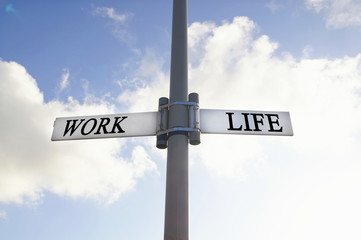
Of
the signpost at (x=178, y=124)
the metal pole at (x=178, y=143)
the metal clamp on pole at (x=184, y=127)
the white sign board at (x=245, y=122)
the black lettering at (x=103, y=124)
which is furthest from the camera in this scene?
the black lettering at (x=103, y=124)

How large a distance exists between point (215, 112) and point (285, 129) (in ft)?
2.20

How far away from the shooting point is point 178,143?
273cm

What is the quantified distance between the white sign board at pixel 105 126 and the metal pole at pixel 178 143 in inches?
10.7

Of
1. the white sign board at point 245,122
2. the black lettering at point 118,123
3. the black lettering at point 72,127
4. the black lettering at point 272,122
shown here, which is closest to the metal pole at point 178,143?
the white sign board at point 245,122

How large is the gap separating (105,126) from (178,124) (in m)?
0.77

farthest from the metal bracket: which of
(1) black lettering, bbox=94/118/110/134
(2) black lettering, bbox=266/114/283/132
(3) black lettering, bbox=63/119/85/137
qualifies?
(3) black lettering, bbox=63/119/85/137

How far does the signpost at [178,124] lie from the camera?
8.73 feet

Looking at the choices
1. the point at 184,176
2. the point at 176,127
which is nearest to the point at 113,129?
the point at 176,127

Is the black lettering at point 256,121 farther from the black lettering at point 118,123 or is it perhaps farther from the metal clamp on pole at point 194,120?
the black lettering at point 118,123

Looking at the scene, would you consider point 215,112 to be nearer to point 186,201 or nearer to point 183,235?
point 186,201

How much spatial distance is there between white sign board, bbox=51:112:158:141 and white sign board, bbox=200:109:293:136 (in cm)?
49

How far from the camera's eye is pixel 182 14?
3420mm

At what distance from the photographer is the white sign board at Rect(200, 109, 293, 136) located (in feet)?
9.81

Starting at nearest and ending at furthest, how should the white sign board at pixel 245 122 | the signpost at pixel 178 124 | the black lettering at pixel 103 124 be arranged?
the signpost at pixel 178 124 → the white sign board at pixel 245 122 → the black lettering at pixel 103 124
